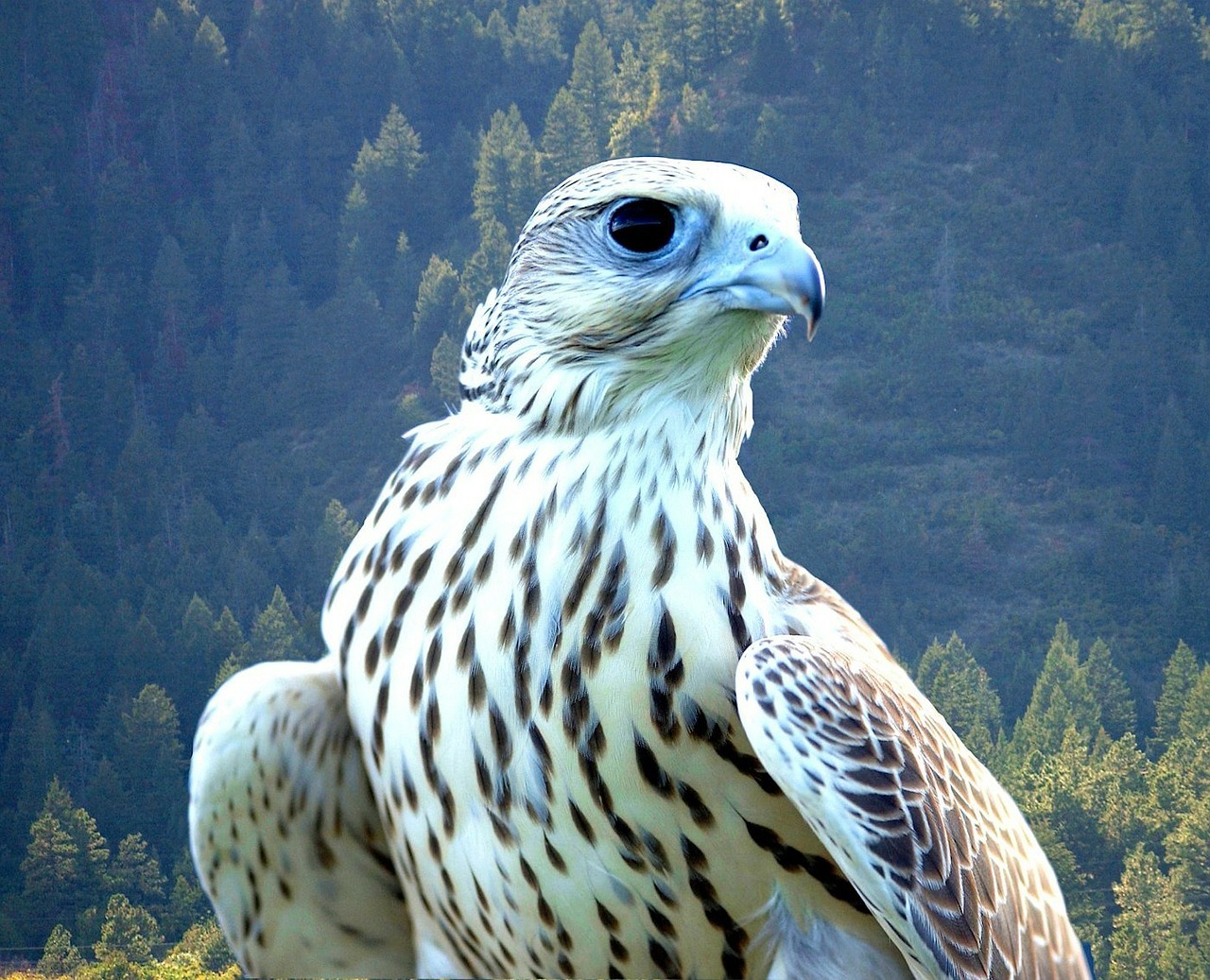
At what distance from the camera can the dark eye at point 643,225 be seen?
117 centimetres

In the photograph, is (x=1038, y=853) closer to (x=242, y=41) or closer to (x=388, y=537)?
(x=388, y=537)

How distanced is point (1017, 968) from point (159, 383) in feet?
18.6

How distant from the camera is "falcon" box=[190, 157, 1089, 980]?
111cm

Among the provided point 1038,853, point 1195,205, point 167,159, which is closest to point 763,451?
point 1195,205

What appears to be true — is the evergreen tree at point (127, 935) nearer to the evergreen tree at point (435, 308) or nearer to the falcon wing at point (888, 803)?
the evergreen tree at point (435, 308)

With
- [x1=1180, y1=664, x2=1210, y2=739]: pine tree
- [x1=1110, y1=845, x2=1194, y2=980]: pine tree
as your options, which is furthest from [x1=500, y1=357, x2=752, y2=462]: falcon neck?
[x1=1180, y1=664, x2=1210, y2=739]: pine tree

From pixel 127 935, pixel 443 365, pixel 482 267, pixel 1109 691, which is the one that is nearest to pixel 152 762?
pixel 127 935

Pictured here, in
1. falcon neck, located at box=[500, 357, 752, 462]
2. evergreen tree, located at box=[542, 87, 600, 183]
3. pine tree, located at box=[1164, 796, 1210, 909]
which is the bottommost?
A: pine tree, located at box=[1164, 796, 1210, 909]

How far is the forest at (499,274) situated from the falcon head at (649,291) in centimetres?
409

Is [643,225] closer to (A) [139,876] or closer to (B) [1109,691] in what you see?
(A) [139,876]

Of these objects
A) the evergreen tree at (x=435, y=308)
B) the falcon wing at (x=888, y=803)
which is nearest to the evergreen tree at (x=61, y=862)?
the evergreen tree at (x=435, y=308)

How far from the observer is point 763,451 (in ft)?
19.1

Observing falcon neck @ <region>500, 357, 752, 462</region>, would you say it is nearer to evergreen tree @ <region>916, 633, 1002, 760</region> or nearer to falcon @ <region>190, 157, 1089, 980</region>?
falcon @ <region>190, 157, 1089, 980</region>

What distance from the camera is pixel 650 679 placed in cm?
115
